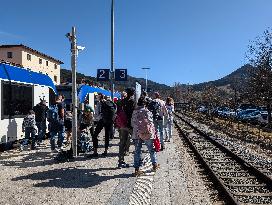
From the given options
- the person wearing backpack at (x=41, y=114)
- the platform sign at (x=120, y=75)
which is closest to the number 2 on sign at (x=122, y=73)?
the platform sign at (x=120, y=75)

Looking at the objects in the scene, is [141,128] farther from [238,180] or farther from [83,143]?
→ [83,143]

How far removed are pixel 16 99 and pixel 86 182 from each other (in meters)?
7.55

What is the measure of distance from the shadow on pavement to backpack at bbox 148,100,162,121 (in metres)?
4.39

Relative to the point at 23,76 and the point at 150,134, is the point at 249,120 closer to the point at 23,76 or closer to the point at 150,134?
the point at 23,76

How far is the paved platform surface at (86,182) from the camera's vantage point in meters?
7.89

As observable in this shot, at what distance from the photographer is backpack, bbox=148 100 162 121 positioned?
14.9 metres

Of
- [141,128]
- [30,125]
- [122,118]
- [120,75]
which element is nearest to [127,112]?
[122,118]

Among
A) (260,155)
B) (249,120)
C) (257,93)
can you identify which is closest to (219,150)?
(260,155)

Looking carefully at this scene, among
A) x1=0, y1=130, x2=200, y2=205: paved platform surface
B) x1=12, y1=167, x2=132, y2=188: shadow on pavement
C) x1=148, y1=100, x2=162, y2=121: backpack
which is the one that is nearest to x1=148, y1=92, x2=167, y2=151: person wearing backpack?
x1=148, y1=100, x2=162, y2=121: backpack

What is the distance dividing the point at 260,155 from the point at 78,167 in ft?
26.6

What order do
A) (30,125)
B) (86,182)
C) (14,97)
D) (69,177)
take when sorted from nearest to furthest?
(86,182) → (69,177) → (30,125) → (14,97)

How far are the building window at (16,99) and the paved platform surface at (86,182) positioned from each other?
7.91ft

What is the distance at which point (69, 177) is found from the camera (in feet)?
32.4

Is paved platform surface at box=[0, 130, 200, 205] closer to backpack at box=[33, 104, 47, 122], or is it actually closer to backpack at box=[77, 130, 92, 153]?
backpack at box=[77, 130, 92, 153]
